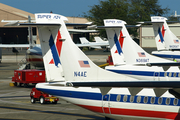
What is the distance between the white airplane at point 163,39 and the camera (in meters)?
32.8

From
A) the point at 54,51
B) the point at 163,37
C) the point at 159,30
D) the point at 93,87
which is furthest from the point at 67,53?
the point at 163,37

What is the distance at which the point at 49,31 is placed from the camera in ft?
53.1

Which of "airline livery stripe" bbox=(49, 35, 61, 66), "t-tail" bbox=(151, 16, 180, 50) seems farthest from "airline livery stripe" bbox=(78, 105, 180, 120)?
"t-tail" bbox=(151, 16, 180, 50)

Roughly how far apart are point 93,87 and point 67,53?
457 cm

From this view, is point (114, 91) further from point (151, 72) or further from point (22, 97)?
point (22, 97)

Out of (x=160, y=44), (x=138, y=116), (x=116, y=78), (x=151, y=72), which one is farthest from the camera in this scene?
(x=160, y=44)

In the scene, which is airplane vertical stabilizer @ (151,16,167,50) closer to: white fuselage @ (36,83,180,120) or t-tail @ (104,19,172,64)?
t-tail @ (104,19,172,64)

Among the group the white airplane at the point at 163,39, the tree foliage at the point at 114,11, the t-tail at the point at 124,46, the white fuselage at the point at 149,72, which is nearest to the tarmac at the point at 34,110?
the white fuselage at the point at 149,72

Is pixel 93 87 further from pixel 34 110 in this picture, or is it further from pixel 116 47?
pixel 116 47

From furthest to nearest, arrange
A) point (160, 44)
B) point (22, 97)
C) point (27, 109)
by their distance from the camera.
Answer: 1. point (160, 44)
2. point (22, 97)
3. point (27, 109)

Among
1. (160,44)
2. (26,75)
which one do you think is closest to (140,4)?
(160,44)

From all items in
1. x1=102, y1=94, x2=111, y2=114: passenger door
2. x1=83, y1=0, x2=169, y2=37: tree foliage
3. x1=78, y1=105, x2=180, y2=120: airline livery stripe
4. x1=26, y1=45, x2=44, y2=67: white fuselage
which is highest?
x1=83, y1=0, x2=169, y2=37: tree foliage

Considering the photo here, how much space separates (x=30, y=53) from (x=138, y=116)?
2481 cm

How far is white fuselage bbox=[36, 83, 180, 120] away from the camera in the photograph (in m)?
13.0
